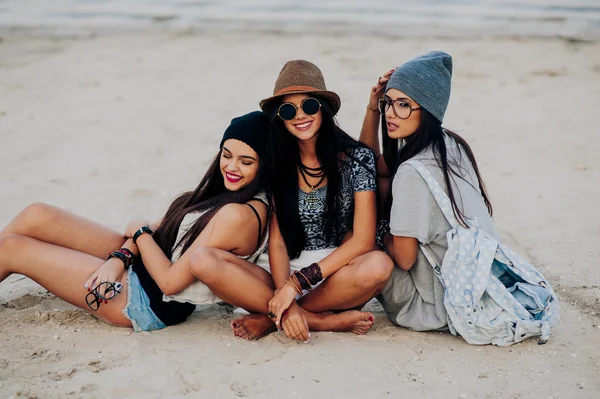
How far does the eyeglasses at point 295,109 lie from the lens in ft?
13.2

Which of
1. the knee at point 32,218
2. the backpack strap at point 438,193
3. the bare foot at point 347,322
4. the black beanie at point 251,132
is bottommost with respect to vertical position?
the bare foot at point 347,322

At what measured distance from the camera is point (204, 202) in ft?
14.1

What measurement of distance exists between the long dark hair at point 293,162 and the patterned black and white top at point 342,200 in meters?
0.03

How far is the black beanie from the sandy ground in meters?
1.00

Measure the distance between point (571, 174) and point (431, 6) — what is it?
222 inches

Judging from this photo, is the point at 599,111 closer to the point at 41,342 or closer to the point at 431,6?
the point at 431,6

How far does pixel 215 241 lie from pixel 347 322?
0.80 meters

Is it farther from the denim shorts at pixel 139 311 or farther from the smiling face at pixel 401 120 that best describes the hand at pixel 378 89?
the denim shorts at pixel 139 311

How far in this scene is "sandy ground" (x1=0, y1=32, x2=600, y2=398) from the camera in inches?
142

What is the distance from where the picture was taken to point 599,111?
24.8 feet

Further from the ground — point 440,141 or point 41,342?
point 440,141

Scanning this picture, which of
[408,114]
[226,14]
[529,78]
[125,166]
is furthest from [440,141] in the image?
[226,14]

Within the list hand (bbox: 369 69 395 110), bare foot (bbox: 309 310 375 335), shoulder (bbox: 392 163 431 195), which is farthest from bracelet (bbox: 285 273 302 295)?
hand (bbox: 369 69 395 110)

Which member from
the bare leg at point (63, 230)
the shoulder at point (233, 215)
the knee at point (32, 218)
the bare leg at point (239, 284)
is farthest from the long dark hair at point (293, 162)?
the knee at point (32, 218)
